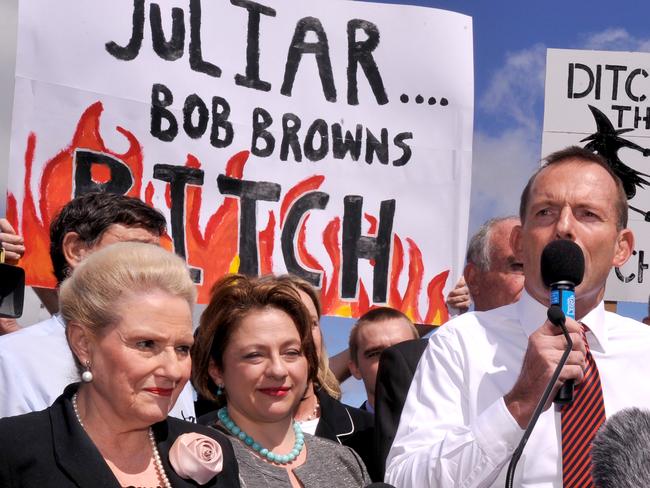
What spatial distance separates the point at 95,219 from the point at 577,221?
1.72 meters

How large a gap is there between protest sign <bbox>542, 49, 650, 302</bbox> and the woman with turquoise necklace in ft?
9.66

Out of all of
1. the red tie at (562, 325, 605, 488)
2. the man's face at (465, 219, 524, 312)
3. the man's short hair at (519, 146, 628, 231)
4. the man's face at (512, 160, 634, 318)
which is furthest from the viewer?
the man's face at (465, 219, 524, 312)

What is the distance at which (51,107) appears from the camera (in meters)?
4.82

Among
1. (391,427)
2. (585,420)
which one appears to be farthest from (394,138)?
(585,420)

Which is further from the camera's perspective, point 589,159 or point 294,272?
point 294,272

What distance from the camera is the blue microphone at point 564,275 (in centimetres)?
232

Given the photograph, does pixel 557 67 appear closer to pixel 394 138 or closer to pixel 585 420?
pixel 394 138

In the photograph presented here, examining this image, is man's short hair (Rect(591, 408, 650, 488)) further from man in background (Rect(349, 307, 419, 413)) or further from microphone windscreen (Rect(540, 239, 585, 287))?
man in background (Rect(349, 307, 419, 413))

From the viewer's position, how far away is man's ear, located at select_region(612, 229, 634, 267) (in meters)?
3.16

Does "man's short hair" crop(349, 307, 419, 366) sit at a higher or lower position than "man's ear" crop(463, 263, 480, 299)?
lower

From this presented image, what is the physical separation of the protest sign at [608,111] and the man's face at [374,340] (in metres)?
1.47

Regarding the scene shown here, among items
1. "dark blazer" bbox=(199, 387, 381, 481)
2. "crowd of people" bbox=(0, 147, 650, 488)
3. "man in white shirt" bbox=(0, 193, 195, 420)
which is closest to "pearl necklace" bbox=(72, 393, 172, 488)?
"crowd of people" bbox=(0, 147, 650, 488)

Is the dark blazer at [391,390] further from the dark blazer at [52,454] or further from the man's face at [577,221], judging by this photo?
the dark blazer at [52,454]

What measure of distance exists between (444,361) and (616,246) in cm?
65
